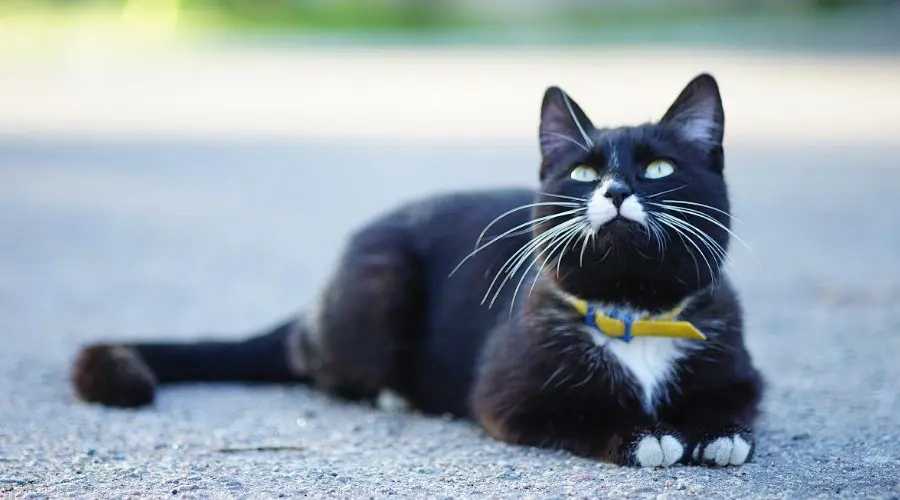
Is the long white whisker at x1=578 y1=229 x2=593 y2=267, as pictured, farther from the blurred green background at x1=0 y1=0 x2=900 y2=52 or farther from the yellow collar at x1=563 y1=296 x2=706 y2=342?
the blurred green background at x1=0 y1=0 x2=900 y2=52

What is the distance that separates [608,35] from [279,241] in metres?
13.8

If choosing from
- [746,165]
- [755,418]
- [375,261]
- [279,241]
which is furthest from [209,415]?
[746,165]

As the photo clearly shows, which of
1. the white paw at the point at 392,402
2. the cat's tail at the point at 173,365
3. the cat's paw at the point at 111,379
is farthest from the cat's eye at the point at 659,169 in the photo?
the cat's paw at the point at 111,379

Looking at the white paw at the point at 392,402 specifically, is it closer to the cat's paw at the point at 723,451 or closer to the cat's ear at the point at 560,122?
the cat's ear at the point at 560,122

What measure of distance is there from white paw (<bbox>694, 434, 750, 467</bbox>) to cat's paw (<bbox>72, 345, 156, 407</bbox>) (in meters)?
1.83

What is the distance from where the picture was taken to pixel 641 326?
3258 mm

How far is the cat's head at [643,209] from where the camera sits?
3.03 meters

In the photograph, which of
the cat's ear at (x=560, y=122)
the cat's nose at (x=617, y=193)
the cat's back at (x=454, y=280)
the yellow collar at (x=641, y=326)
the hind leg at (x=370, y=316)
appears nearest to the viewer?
the cat's nose at (x=617, y=193)

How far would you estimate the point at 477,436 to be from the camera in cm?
359

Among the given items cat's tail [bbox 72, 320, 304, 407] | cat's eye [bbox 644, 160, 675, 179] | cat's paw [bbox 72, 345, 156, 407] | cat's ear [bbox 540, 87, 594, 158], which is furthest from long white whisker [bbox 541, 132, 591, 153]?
cat's paw [bbox 72, 345, 156, 407]

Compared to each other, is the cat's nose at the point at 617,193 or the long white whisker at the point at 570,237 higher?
the cat's nose at the point at 617,193

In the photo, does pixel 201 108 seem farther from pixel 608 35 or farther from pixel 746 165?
pixel 608 35

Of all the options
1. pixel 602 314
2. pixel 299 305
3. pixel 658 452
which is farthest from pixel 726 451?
pixel 299 305

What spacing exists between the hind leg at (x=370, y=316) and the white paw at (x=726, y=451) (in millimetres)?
1259
